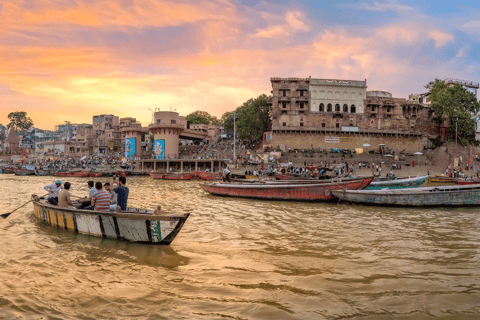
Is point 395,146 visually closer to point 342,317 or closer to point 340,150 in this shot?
point 340,150

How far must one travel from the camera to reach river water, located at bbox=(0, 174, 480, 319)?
514 centimetres

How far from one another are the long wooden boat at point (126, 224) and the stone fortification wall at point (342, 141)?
4610 centimetres

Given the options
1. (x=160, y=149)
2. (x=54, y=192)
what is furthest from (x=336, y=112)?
(x=54, y=192)

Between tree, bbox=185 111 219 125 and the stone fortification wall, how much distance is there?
1532 inches

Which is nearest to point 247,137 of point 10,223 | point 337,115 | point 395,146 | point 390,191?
point 337,115

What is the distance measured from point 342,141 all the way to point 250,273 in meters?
52.1

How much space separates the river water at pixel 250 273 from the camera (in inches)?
202

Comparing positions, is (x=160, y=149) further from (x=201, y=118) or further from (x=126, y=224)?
(x=126, y=224)

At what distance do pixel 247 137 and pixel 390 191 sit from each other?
45785 mm

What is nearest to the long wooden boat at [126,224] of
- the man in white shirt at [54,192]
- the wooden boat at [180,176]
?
the man in white shirt at [54,192]

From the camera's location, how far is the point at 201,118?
8981cm

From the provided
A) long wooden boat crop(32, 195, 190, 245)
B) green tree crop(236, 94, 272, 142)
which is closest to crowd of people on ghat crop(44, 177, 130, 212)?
long wooden boat crop(32, 195, 190, 245)

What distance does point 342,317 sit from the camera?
16.0ft

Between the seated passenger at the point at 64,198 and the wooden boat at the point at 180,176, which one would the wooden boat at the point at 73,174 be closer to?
the wooden boat at the point at 180,176
